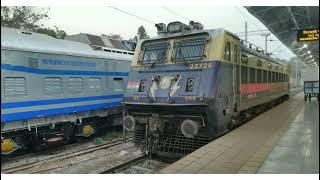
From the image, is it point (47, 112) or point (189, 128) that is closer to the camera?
point (189, 128)

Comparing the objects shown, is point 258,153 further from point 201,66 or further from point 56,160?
point 56,160

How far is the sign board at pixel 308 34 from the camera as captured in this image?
8617 millimetres

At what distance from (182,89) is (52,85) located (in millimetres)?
3945

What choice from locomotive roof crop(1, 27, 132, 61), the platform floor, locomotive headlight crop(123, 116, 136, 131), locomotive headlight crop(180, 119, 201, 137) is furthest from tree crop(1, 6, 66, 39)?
the platform floor

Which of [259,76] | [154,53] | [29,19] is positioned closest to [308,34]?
[154,53]

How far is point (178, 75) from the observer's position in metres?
8.64

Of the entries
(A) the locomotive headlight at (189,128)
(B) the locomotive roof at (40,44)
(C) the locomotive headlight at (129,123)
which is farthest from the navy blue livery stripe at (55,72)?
(A) the locomotive headlight at (189,128)

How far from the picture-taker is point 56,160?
9.45 meters

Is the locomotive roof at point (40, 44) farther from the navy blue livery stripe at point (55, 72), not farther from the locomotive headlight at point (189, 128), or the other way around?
the locomotive headlight at point (189, 128)

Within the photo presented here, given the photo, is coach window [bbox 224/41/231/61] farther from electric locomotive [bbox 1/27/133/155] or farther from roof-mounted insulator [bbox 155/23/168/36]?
electric locomotive [bbox 1/27/133/155]

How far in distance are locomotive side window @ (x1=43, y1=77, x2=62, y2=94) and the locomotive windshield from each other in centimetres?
258

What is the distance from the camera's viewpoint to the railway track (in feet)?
28.3
